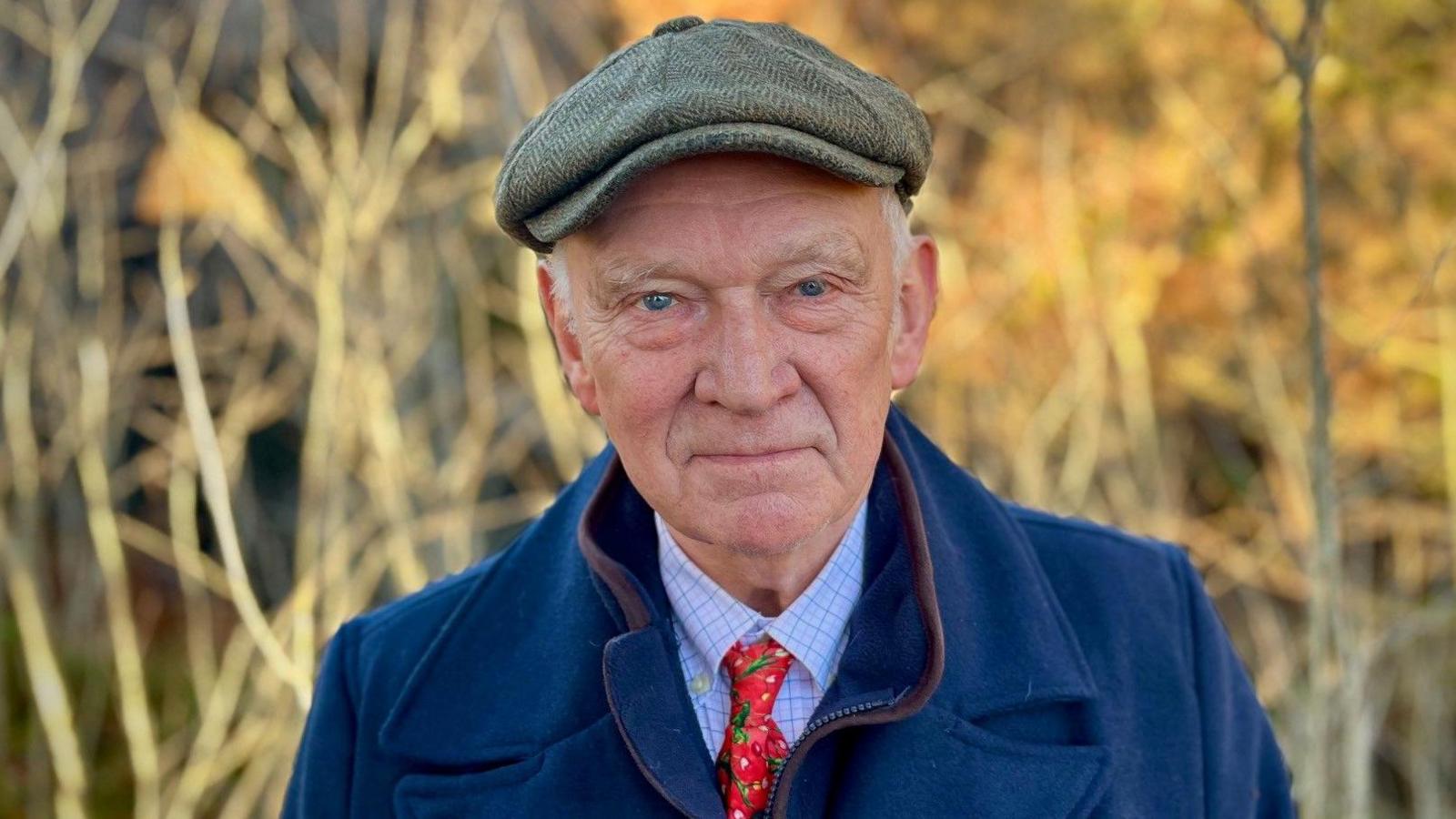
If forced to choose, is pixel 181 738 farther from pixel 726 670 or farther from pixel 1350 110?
pixel 1350 110

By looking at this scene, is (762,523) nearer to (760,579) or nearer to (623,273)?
(760,579)

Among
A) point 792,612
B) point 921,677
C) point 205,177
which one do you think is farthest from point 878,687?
point 205,177

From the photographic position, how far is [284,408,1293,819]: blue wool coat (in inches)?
74.9

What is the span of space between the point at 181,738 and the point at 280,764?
1.14 m

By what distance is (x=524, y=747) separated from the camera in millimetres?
2033

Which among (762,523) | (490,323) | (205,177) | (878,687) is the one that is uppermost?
(490,323)

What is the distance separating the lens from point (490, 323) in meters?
7.23

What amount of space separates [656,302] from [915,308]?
447 millimetres

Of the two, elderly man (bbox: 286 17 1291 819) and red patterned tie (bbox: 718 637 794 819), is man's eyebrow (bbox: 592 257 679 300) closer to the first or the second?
elderly man (bbox: 286 17 1291 819)

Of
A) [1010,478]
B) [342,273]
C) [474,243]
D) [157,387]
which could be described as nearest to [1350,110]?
[1010,478]

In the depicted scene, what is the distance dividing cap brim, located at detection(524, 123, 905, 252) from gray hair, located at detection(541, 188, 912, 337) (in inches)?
5.1

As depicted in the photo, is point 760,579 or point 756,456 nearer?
point 756,456

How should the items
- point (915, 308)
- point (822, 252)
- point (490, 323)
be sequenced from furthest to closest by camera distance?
point (490, 323), point (915, 308), point (822, 252)

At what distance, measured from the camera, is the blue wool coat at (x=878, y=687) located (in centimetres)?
190
